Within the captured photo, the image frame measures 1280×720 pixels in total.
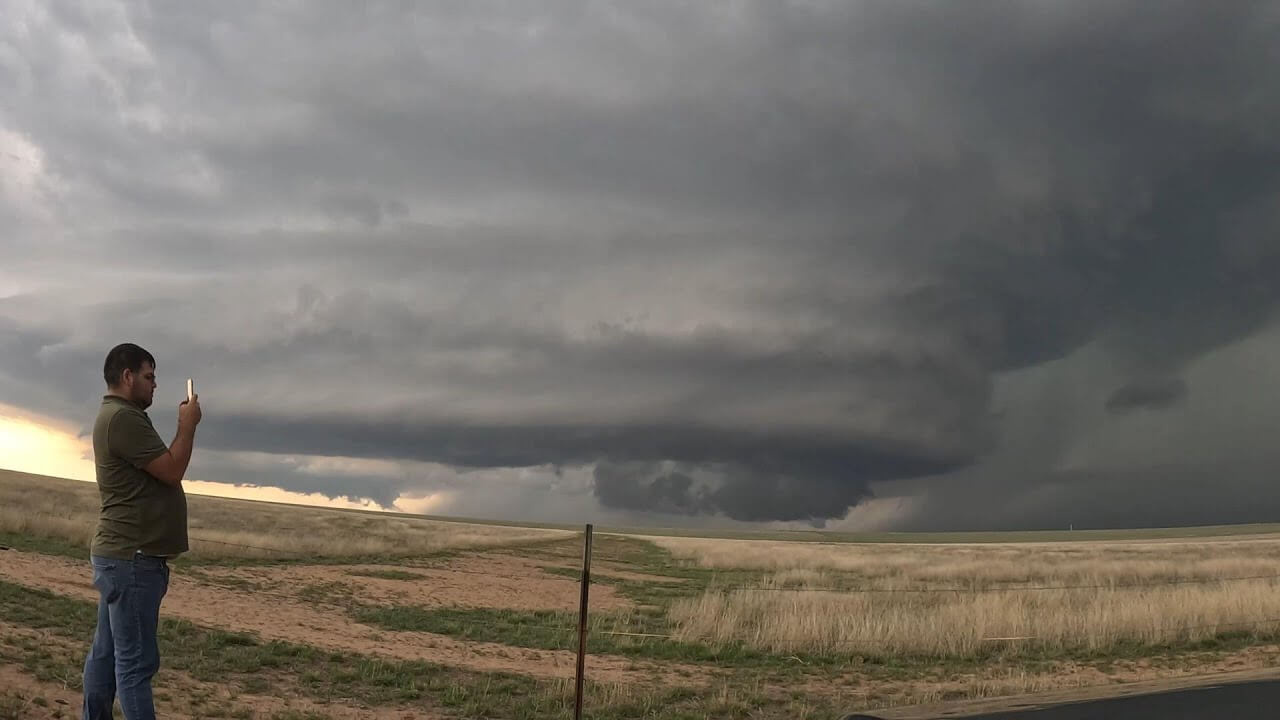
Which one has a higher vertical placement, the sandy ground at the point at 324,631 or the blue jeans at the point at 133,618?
the blue jeans at the point at 133,618

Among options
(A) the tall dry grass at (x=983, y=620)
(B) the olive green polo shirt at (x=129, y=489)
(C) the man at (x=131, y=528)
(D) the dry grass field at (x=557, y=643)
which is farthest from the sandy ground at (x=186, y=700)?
(A) the tall dry grass at (x=983, y=620)

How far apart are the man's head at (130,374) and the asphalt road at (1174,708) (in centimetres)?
420

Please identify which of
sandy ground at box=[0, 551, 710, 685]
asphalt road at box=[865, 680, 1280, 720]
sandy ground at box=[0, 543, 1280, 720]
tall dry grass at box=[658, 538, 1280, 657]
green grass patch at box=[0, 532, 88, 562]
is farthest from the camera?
green grass patch at box=[0, 532, 88, 562]

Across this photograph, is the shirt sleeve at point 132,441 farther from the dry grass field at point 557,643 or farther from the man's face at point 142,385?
the dry grass field at point 557,643

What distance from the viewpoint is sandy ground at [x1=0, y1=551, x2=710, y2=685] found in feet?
37.7

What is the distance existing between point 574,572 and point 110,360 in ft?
85.6

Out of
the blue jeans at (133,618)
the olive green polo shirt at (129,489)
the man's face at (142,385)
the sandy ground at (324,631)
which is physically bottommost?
the sandy ground at (324,631)

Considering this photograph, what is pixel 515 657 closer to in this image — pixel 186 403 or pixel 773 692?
pixel 773 692

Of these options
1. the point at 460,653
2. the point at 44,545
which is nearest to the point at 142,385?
the point at 460,653

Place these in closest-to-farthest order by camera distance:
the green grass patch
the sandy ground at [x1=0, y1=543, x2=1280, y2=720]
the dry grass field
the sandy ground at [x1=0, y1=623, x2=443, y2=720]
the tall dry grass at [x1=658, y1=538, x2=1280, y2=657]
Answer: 1. the sandy ground at [x1=0, y1=623, x2=443, y2=720]
2. the dry grass field
3. the sandy ground at [x1=0, y1=543, x2=1280, y2=720]
4. the tall dry grass at [x1=658, y1=538, x2=1280, y2=657]
5. the green grass patch

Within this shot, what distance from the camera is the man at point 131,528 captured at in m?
4.40

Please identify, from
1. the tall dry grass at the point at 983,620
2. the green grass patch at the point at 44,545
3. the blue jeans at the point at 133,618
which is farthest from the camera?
the green grass patch at the point at 44,545

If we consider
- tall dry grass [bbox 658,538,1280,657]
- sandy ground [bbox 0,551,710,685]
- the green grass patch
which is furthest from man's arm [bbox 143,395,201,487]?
the green grass patch

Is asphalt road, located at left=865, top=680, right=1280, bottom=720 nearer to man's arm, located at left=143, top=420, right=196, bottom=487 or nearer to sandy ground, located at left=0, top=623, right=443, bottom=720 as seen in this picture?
man's arm, located at left=143, top=420, right=196, bottom=487
